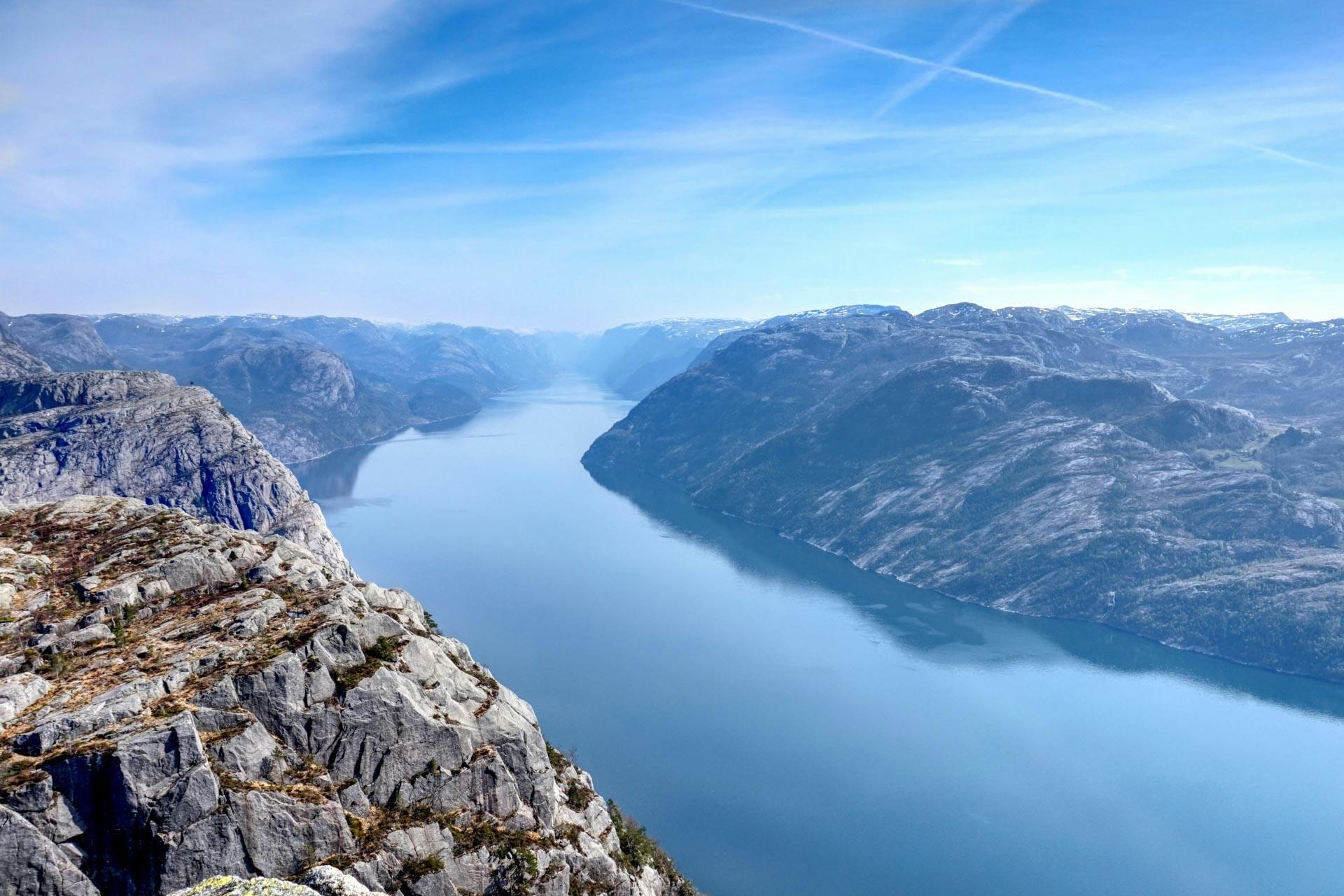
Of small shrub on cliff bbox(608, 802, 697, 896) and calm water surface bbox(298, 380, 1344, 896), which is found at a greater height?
small shrub on cliff bbox(608, 802, 697, 896)

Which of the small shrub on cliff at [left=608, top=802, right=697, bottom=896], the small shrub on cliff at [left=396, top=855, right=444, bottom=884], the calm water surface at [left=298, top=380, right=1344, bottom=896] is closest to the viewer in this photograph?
the small shrub on cliff at [left=396, top=855, right=444, bottom=884]

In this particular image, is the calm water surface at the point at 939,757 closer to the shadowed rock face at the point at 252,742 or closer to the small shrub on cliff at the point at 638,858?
the small shrub on cliff at the point at 638,858

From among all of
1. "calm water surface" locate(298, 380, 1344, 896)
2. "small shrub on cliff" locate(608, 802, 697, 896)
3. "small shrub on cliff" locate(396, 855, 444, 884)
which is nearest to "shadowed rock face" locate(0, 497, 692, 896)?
"small shrub on cliff" locate(396, 855, 444, 884)

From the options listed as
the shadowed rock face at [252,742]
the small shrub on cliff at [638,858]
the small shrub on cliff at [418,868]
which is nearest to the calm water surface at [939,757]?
the small shrub on cliff at [638,858]

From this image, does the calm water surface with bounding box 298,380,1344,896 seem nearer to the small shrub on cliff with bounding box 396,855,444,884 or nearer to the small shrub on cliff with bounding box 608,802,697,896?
the small shrub on cliff with bounding box 608,802,697,896

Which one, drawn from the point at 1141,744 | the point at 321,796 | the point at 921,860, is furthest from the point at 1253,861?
the point at 321,796

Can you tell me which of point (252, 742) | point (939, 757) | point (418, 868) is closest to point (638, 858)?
point (418, 868)

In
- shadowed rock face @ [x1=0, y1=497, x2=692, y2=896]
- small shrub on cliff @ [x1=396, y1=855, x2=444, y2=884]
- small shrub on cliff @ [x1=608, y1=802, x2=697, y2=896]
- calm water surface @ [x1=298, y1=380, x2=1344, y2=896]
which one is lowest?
calm water surface @ [x1=298, y1=380, x2=1344, y2=896]

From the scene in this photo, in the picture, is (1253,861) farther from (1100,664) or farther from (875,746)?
(1100,664)

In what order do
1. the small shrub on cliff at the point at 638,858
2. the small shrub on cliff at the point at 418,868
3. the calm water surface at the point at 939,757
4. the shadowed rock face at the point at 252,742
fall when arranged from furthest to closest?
the calm water surface at the point at 939,757 → the small shrub on cliff at the point at 638,858 → the small shrub on cliff at the point at 418,868 → the shadowed rock face at the point at 252,742

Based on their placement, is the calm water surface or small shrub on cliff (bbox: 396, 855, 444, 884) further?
the calm water surface
